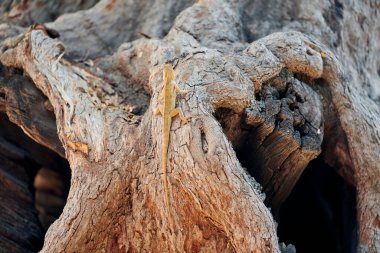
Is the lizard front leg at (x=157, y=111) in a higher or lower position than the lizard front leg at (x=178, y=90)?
lower

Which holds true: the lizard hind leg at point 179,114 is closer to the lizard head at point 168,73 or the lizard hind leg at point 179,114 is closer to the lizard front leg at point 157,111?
the lizard front leg at point 157,111

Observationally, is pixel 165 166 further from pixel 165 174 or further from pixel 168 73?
pixel 168 73

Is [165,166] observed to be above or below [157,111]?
below

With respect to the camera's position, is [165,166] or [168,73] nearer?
[165,166]

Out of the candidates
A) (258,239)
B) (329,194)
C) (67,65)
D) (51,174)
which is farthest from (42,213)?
(258,239)

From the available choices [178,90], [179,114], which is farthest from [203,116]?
[178,90]

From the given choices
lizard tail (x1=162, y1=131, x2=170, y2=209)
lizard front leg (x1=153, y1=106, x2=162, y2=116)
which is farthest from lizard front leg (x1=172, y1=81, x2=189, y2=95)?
lizard tail (x1=162, y1=131, x2=170, y2=209)

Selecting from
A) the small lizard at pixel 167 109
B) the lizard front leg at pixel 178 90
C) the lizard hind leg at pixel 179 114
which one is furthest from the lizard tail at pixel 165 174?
the lizard front leg at pixel 178 90
